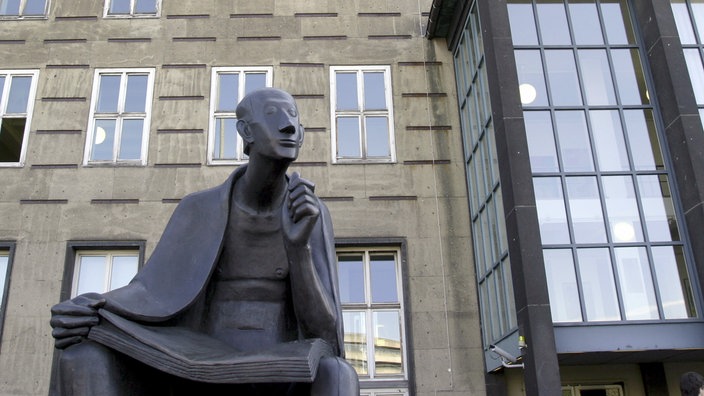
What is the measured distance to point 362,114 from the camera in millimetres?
15609

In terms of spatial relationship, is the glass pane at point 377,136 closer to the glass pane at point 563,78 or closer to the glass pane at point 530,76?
the glass pane at point 530,76

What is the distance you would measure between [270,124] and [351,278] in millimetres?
11170

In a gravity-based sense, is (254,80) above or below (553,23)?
above

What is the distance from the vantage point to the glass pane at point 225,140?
49.6ft

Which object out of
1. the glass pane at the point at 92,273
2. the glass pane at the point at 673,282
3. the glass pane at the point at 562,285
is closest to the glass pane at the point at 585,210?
the glass pane at the point at 562,285

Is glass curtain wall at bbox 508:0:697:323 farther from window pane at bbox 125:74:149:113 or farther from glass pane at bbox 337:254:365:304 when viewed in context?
window pane at bbox 125:74:149:113

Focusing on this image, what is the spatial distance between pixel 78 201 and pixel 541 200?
30.6ft

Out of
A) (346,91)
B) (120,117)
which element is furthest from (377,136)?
(120,117)

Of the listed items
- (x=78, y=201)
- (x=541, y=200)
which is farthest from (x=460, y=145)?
(x=78, y=201)

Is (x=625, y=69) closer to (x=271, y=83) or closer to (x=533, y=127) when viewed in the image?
(x=533, y=127)

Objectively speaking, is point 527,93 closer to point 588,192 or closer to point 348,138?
point 588,192

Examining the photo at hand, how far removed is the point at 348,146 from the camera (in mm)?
15414

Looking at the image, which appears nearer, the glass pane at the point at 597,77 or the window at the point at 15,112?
the glass pane at the point at 597,77

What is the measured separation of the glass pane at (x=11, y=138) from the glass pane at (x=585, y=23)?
11.7 meters
